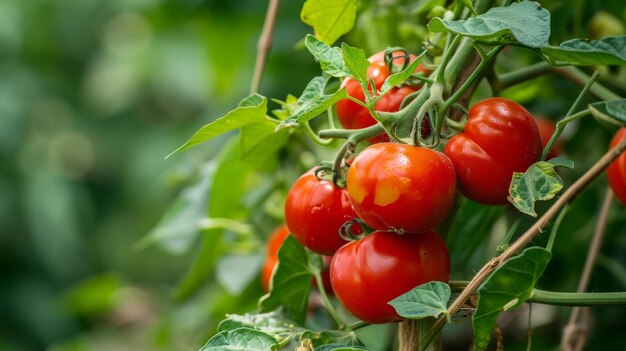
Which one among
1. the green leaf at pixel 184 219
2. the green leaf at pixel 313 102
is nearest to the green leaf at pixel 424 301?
the green leaf at pixel 313 102

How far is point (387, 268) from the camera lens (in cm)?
49

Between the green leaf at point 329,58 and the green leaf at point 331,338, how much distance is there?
0.18 metres

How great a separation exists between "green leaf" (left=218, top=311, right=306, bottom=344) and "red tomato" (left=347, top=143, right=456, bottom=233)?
130 millimetres

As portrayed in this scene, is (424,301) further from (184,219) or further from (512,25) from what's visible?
(184,219)

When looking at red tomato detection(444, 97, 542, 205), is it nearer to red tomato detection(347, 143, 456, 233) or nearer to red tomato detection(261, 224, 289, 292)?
red tomato detection(347, 143, 456, 233)

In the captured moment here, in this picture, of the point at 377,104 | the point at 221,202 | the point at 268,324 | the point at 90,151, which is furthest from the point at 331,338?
the point at 90,151

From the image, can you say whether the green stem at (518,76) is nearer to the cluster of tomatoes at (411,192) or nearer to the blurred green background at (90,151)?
the cluster of tomatoes at (411,192)

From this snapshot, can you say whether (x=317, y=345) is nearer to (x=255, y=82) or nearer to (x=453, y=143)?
(x=453, y=143)

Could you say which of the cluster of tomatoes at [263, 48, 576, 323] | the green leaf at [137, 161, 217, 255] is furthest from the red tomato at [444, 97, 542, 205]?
the green leaf at [137, 161, 217, 255]

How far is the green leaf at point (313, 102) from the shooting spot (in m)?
0.47

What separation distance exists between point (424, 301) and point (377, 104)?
142 mm

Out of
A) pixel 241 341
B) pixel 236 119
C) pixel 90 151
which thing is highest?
pixel 236 119

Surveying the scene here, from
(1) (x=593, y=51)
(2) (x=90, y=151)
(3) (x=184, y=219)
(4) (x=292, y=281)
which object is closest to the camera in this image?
(1) (x=593, y=51)

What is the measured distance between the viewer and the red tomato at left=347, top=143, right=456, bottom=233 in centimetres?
46
